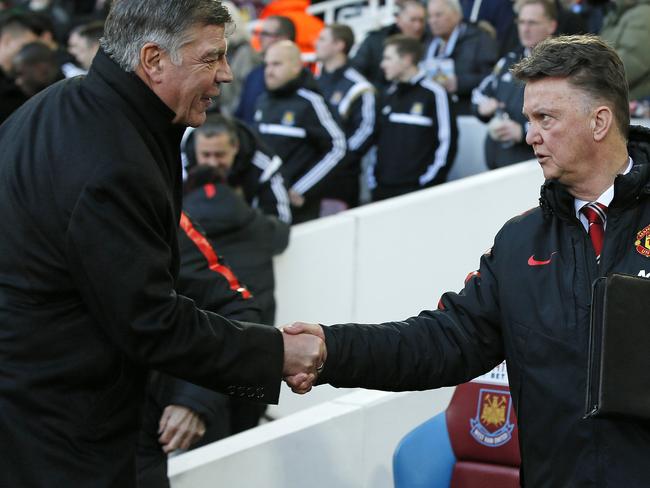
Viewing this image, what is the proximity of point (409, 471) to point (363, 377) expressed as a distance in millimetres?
658

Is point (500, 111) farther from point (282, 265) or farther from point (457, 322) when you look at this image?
point (457, 322)

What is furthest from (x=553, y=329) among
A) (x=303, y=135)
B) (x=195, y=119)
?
(x=303, y=135)

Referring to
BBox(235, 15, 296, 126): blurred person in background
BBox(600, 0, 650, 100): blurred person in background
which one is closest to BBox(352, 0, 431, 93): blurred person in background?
BBox(235, 15, 296, 126): blurred person in background

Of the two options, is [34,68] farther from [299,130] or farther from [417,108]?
[417,108]

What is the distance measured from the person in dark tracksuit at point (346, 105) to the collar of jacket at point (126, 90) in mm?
5605

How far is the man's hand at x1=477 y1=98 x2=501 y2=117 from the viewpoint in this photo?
8.41 metres

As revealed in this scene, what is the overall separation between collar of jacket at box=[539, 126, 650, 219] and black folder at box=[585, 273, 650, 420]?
238 mm

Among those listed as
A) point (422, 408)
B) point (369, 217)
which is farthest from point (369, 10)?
point (422, 408)

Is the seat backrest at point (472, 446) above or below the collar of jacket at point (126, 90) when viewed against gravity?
below

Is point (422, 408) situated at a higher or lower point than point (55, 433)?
lower

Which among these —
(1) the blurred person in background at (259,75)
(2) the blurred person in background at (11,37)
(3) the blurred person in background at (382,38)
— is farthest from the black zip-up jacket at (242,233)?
(3) the blurred person in background at (382,38)

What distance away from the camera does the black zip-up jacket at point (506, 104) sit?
782cm

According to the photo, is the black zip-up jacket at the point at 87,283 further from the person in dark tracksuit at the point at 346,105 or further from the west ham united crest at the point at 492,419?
the person in dark tracksuit at the point at 346,105

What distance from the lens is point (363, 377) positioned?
3.23 m
